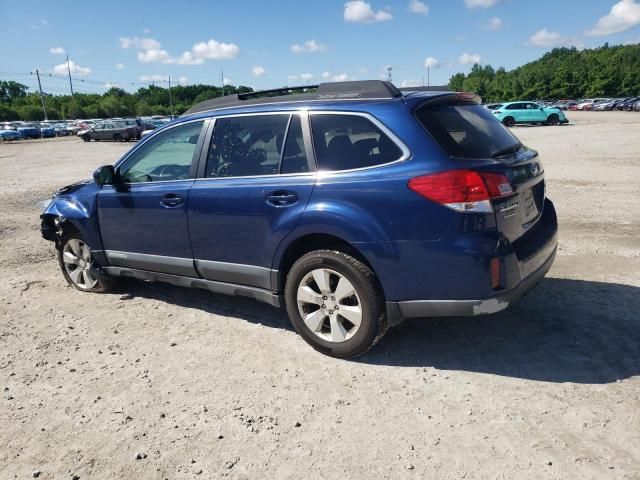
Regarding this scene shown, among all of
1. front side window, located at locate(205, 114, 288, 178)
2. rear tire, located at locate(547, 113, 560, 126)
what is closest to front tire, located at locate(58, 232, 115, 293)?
front side window, located at locate(205, 114, 288, 178)

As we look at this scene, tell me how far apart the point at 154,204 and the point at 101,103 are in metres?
110

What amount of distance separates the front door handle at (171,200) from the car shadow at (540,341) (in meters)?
1.98

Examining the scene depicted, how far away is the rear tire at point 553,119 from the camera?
34938mm

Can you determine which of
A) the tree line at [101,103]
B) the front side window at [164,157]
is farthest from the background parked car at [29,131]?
the front side window at [164,157]

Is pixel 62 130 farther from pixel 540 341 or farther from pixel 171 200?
pixel 540 341

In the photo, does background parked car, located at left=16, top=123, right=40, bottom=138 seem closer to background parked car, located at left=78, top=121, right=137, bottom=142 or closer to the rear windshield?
background parked car, located at left=78, top=121, right=137, bottom=142

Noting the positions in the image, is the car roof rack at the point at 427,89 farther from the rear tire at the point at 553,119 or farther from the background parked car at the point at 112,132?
the background parked car at the point at 112,132

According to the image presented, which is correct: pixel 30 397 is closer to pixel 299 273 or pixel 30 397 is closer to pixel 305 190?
pixel 299 273

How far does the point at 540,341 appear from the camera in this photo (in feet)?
12.6

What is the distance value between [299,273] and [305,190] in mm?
597

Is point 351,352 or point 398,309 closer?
point 398,309

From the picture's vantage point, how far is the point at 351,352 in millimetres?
3664

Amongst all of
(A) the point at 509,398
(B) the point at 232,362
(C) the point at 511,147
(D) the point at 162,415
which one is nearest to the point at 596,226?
(C) the point at 511,147

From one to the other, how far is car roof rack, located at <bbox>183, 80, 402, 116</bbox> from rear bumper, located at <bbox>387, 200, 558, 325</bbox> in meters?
1.35
